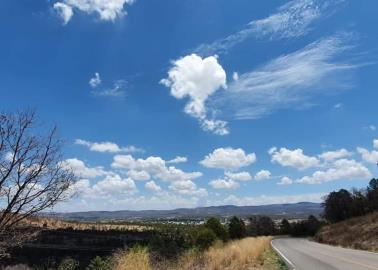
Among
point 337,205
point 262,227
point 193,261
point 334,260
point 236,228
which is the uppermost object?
point 337,205

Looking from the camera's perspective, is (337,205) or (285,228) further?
(285,228)

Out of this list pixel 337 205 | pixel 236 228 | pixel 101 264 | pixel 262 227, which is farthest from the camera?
pixel 262 227

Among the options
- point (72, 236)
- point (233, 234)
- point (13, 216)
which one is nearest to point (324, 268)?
point (13, 216)

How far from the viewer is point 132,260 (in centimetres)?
1127

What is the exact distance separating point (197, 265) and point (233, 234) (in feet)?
291

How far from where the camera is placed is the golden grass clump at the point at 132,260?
437 inches

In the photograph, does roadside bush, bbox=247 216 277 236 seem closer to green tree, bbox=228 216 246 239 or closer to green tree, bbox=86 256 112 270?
green tree, bbox=228 216 246 239

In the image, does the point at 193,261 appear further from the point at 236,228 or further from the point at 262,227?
the point at 262,227

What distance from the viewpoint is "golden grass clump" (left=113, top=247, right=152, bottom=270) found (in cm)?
1111

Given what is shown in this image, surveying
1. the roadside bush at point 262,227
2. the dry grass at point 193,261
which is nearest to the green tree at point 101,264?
the dry grass at point 193,261

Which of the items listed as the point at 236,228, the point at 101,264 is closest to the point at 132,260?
the point at 101,264

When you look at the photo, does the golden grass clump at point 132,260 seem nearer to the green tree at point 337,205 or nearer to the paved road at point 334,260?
the paved road at point 334,260

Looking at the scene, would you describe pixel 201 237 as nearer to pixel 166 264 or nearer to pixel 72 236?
pixel 166 264

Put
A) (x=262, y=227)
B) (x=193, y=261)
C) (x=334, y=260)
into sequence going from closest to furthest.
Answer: (x=193, y=261)
(x=334, y=260)
(x=262, y=227)
